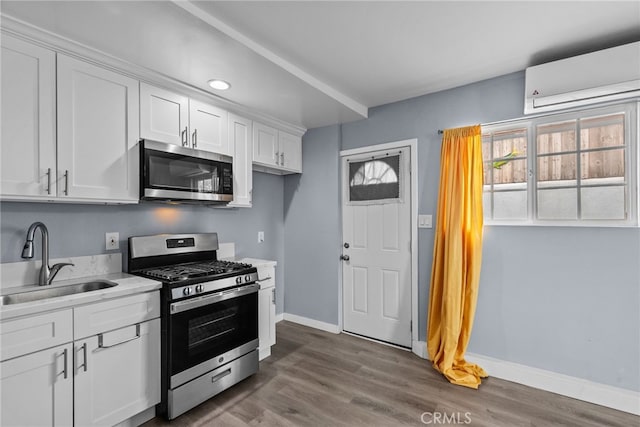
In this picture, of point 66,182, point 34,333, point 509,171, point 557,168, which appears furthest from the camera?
point 509,171

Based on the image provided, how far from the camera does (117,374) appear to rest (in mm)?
1909

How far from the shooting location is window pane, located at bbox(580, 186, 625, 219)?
87.9 inches

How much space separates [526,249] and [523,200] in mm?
398

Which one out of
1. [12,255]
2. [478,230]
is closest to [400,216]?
[478,230]

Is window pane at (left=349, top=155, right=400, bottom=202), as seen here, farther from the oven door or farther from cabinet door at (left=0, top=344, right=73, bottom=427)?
cabinet door at (left=0, top=344, right=73, bottom=427)

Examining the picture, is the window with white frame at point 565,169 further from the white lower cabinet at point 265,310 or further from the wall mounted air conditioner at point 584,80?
the white lower cabinet at point 265,310

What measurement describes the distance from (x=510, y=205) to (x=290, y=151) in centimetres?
229

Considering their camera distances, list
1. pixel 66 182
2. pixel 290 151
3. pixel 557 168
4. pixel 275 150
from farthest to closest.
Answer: pixel 290 151 < pixel 275 150 < pixel 557 168 < pixel 66 182

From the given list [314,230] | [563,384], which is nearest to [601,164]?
[563,384]

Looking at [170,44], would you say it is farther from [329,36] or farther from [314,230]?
[314,230]

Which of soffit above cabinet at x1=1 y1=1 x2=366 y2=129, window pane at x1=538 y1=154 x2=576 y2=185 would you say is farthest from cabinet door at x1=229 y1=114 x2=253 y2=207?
window pane at x1=538 y1=154 x2=576 y2=185

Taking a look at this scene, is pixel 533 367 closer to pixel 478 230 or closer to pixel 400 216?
pixel 478 230

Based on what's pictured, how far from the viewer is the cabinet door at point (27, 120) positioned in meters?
1.74

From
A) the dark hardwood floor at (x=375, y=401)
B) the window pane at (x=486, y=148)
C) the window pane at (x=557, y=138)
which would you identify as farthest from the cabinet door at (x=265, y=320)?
the window pane at (x=557, y=138)
